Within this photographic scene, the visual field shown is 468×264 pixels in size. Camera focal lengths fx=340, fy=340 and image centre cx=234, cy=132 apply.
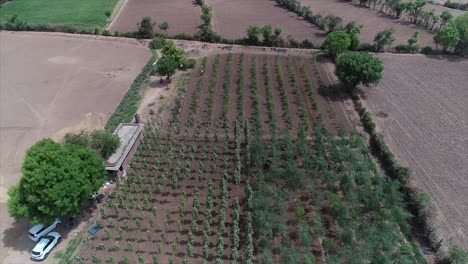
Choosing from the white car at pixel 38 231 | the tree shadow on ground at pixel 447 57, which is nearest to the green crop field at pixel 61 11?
the white car at pixel 38 231

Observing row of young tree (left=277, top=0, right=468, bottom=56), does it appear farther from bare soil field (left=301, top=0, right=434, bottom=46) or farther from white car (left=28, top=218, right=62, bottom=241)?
white car (left=28, top=218, right=62, bottom=241)

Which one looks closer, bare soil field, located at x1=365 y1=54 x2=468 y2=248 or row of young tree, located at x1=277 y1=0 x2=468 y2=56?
bare soil field, located at x1=365 y1=54 x2=468 y2=248

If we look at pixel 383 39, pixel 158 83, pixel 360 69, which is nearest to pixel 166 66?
pixel 158 83

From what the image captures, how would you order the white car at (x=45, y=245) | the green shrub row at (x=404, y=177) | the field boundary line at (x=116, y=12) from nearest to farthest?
the white car at (x=45, y=245), the green shrub row at (x=404, y=177), the field boundary line at (x=116, y=12)

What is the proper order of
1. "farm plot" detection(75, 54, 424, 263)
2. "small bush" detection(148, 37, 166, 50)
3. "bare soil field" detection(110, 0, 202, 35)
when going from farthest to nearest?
"bare soil field" detection(110, 0, 202, 35) → "small bush" detection(148, 37, 166, 50) → "farm plot" detection(75, 54, 424, 263)

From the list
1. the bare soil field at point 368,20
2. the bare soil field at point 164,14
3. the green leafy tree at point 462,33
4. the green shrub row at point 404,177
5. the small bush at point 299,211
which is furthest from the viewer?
the bare soil field at point 164,14

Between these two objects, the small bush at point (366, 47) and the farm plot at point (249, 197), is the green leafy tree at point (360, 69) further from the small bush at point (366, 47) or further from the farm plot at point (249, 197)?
the small bush at point (366, 47)

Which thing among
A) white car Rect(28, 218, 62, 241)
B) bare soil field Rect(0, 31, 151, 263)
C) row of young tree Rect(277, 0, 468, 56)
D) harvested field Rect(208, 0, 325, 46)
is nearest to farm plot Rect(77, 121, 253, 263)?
white car Rect(28, 218, 62, 241)
